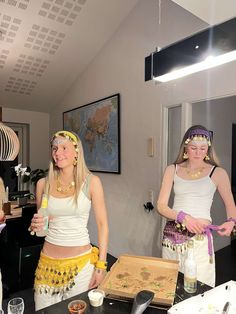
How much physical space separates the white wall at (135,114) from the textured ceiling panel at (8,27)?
1.13 metres

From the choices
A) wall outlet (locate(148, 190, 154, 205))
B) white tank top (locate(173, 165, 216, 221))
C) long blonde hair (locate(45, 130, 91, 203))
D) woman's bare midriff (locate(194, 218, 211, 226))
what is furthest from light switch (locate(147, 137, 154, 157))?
long blonde hair (locate(45, 130, 91, 203))

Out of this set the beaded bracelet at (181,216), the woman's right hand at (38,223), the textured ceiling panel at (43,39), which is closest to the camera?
the woman's right hand at (38,223)

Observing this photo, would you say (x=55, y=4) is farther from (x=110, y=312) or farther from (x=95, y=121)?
(x=110, y=312)

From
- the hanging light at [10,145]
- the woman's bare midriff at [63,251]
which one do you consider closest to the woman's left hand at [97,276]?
the woman's bare midriff at [63,251]

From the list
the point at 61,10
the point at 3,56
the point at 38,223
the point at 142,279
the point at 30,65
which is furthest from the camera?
the point at 30,65

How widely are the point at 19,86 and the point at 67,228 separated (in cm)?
303

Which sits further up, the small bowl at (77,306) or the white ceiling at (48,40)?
the white ceiling at (48,40)

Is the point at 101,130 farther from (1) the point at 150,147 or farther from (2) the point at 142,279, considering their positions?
(2) the point at 142,279

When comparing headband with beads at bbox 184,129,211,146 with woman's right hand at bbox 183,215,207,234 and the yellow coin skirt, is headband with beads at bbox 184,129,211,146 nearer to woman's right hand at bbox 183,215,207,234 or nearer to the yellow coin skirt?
woman's right hand at bbox 183,215,207,234

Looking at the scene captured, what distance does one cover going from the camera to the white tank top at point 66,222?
1390mm

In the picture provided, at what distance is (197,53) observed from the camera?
105 cm

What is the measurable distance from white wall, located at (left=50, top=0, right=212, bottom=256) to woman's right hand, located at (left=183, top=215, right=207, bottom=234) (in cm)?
118

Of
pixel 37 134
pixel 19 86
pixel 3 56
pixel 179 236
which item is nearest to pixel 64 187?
pixel 179 236

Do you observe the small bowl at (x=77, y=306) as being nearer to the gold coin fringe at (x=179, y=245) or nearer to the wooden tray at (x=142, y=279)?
the wooden tray at (x=142, y=279)
